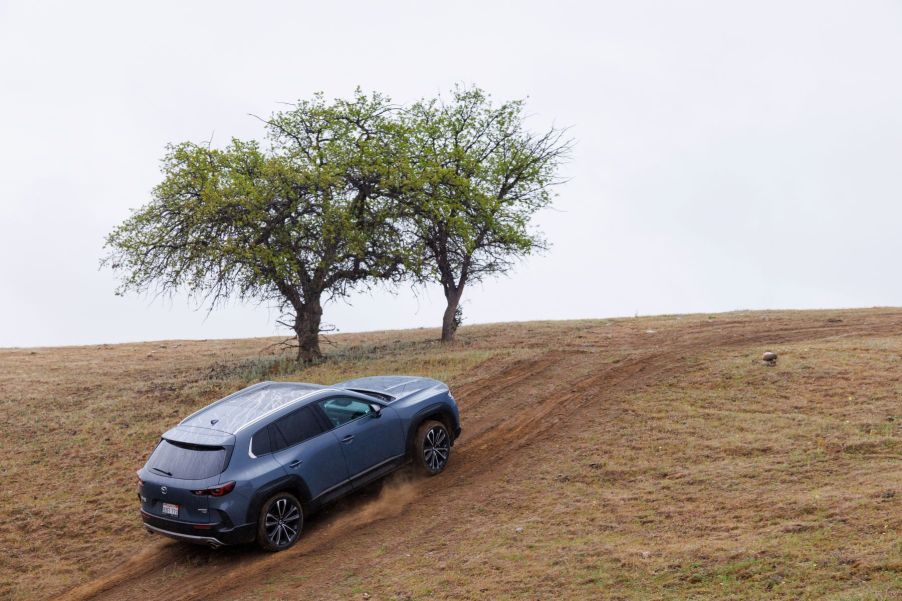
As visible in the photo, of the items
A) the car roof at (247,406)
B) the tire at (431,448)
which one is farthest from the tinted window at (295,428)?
the tire at (431,448)

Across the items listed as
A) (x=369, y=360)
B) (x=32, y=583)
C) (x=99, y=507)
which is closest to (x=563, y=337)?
(x=369, y=360)

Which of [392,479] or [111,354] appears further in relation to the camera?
[111,354]

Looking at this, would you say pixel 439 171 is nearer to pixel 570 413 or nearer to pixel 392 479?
pixel 570 413

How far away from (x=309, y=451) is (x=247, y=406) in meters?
1.13

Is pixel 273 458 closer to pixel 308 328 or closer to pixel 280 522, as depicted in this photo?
pixel 280 522

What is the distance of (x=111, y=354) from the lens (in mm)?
29172

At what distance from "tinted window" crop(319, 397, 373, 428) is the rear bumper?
183 cm

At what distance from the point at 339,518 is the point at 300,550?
3.17 feet

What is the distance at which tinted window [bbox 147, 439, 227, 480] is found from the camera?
9.44 m

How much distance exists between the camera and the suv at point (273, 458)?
9.40 meters

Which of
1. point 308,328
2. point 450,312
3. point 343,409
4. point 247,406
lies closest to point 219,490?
point 247,406

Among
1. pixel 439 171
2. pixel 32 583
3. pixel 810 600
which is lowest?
pixel 32 583

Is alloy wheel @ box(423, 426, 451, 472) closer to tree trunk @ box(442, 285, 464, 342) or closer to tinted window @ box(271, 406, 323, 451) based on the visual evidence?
tinted window @ box(271, 406, 323, 451)

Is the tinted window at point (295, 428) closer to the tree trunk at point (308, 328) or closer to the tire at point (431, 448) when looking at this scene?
the tire at point (431, 448)
